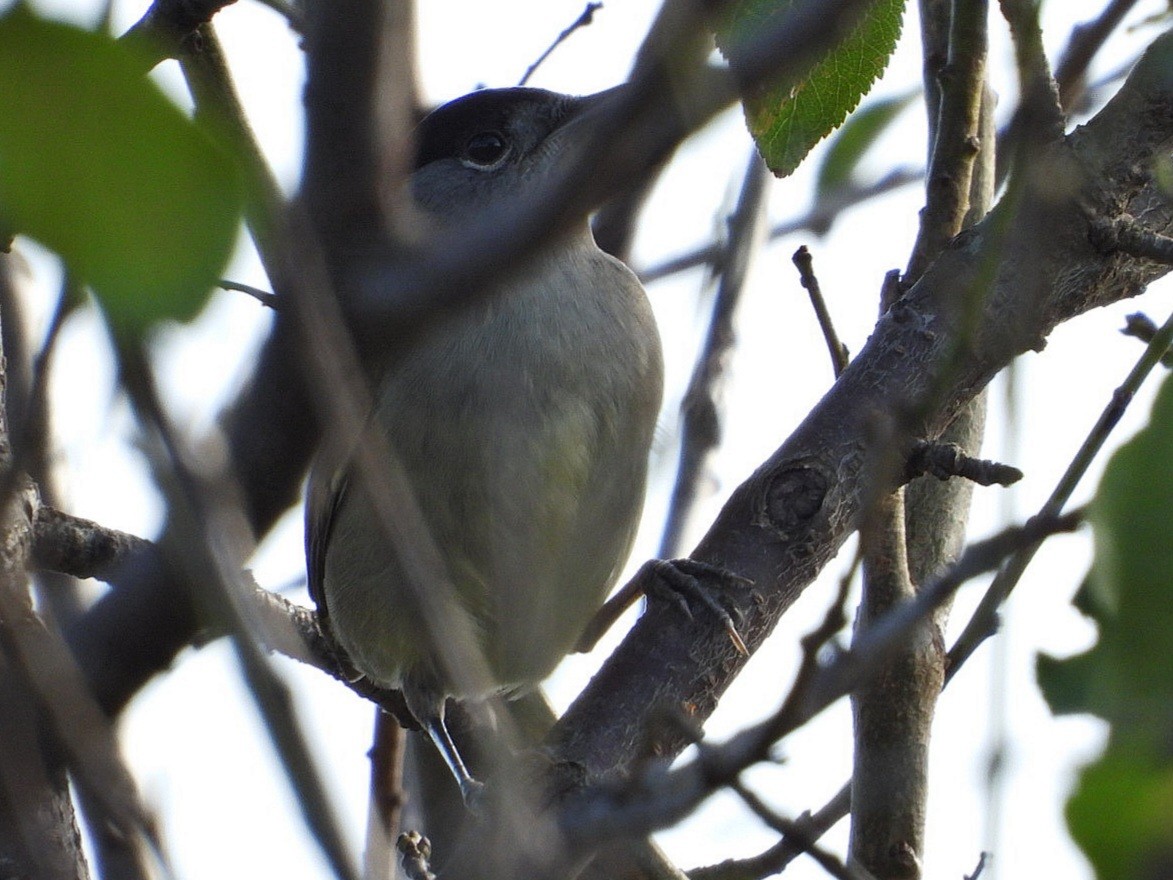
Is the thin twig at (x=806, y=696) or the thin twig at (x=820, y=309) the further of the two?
the thin twig at (x=820, y=309)

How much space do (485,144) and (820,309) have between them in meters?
2.10

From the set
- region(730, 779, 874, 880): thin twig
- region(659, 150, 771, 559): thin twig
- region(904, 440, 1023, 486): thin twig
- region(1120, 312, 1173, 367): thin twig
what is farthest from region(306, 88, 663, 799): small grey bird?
region(730, 779, 874, 880): thin twig

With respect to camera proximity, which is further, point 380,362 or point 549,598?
point 549,598

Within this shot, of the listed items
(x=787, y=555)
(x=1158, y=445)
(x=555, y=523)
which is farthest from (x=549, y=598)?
(x=1158, y=445)

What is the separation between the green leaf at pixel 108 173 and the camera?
910 millimetres

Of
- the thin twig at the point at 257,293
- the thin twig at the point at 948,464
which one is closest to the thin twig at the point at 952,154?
the thin twig at the point at 948,464

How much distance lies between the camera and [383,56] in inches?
73.6

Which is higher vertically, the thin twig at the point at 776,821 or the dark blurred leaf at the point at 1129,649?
the thin twig at the point at 776,821

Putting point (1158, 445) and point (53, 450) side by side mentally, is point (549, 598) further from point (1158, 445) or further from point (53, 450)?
point (1158, 445)

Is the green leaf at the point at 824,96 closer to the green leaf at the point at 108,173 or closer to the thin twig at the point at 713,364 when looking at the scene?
the green leaf at the point at 108,173

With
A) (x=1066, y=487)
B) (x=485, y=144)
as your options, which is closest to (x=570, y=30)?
(x=485, y=144)

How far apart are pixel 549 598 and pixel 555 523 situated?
1.31 ft

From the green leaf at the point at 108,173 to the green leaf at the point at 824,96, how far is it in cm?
153

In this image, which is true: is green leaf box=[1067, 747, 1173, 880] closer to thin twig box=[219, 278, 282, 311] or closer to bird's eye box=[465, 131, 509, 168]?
thin twig box=[219, 278, 282, 311]
